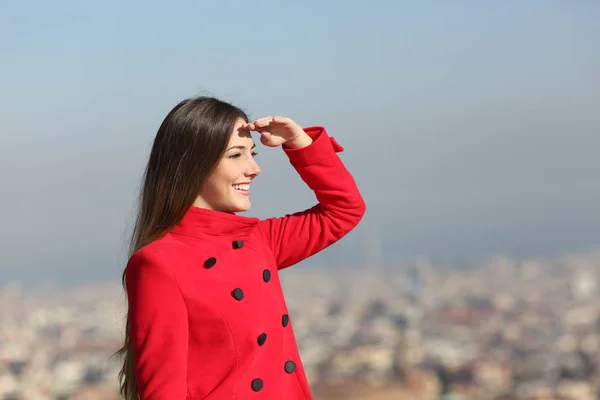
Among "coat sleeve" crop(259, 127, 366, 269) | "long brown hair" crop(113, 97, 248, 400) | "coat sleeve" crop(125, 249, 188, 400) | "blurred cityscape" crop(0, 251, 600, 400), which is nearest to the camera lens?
"coat sleeve" crop(125, 249, 188, 400)

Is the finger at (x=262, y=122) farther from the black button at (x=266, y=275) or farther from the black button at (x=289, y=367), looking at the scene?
the black button at (x=289, y=367)

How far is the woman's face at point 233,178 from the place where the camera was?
1265 millimetres

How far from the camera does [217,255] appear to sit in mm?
1267

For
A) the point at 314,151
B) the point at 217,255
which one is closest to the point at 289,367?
the point at 217,255

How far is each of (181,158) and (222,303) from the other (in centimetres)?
21

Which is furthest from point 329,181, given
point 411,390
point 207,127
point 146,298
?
point 411,390

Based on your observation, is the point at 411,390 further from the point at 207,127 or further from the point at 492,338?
the point at 207,127

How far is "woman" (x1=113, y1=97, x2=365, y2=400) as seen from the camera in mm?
1173

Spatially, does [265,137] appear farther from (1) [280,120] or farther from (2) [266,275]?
(2) [266,275]

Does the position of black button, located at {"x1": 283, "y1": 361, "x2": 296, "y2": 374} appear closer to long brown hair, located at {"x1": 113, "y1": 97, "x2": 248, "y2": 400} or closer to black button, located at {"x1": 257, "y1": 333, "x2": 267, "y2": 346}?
black button, located at {"x1": 257, "y1": 333, "x2": 267, "y2": 346}

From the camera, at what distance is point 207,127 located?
1.25m

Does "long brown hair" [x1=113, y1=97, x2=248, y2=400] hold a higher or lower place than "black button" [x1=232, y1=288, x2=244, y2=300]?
higher

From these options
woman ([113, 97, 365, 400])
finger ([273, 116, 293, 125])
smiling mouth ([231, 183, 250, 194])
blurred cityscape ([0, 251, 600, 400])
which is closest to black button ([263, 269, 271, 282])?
woman ([113, 97, 365, 400])

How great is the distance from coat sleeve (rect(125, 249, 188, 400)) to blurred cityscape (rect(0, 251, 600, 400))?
7.41m
